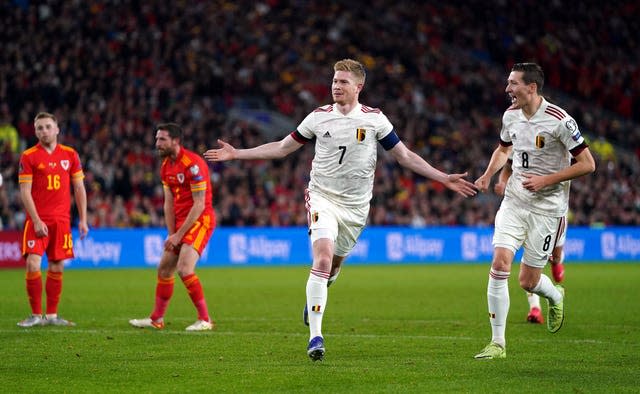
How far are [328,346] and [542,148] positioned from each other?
292 cm

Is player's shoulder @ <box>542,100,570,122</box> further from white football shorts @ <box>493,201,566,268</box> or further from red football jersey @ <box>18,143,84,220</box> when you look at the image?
red football jersey @ <box>18,143,84,220</box>

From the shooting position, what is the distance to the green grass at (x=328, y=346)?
7742mm

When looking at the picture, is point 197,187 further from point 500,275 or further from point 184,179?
point 500,275

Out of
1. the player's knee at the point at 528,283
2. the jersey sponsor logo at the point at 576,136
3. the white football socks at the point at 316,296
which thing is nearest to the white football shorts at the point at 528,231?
the player's knee at the point at 528,283

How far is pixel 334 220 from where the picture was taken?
9.49 m

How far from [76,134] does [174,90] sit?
4.35 m

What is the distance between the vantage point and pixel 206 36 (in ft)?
115

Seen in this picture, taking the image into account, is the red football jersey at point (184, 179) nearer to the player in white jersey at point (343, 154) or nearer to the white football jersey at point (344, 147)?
the player in white jersey at point (343, 154)

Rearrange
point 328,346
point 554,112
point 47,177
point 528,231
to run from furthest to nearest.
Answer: point 47,177 → point 328,346 → point 528,231 → point 554,112

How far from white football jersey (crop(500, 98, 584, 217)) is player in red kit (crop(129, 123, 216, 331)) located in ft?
12.0

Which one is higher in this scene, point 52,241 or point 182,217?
point 182,217

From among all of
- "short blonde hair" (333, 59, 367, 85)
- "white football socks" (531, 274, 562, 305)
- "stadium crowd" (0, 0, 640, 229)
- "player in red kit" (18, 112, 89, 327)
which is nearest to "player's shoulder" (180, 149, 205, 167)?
"player in red kit" (18, 112, 89, 327)

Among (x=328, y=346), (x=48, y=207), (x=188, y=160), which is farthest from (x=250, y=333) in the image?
(x=48, y=207)

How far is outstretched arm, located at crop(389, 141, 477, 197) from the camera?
934 centimetres
